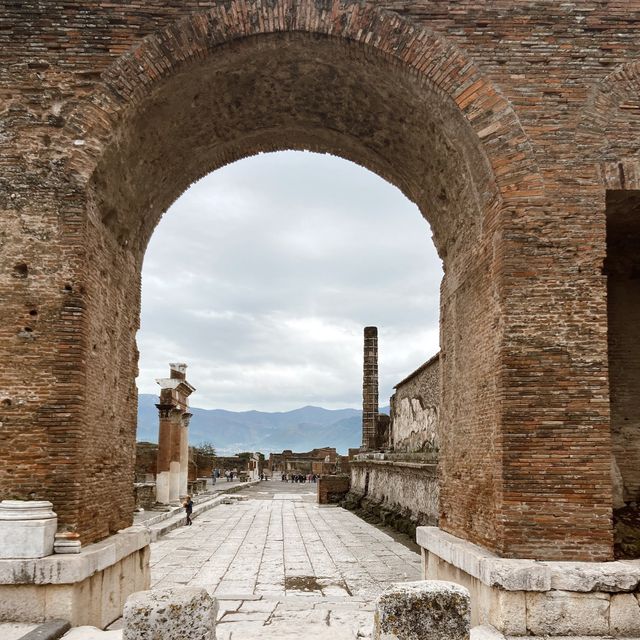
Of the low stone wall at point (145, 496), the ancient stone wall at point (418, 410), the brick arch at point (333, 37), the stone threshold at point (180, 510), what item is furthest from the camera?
the low stone wall at point (145, 496)

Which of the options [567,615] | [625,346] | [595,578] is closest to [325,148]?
[625,346]

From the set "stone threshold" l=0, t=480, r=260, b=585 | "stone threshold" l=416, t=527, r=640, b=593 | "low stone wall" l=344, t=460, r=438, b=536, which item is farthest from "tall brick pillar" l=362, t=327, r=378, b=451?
"stone threshold" l=416, t=527, r=640, b=593

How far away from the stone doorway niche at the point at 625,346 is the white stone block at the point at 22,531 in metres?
6.69

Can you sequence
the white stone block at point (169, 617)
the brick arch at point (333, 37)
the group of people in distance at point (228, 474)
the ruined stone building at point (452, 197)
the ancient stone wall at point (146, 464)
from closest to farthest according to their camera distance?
the white stone block at point (169, 617)
the ruined stone building at point (452, 197)
the brick arch at point (333, 37)
the ancient stone wall at point (146, 464)
the group of people in distance at point (228, 474)

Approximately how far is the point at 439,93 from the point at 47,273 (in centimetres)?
442

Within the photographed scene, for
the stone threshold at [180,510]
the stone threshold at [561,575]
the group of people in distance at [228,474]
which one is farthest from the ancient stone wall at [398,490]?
the group of people in distance at [228,474]

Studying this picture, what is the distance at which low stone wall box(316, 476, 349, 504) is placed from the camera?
2733 centimetres

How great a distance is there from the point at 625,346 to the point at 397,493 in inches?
411

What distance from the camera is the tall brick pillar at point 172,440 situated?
22.4 m

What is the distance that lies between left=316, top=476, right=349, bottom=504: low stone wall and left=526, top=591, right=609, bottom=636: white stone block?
860 inches

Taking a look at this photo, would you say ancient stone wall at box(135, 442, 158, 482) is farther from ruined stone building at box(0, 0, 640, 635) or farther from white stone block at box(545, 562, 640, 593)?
white stone block at box(545, 562, 640, 593)

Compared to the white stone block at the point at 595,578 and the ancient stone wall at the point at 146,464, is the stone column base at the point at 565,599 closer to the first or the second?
the white stone block at the point at 595,578

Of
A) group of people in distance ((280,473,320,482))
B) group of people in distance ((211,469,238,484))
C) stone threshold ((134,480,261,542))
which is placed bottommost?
group of people in distance ((280,473,320,482))

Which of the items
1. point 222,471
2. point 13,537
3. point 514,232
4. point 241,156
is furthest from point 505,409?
point 222,471
